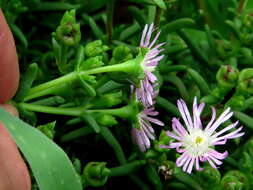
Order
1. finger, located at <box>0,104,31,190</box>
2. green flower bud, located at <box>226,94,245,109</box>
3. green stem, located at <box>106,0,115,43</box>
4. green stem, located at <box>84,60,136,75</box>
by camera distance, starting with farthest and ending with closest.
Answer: green stem, located at <box>106,0,115,43</box> → green flower bud, located at <box>226,94,245,109</box> → green stem, located at <box>84,60,136,75</box> → finger, located at <box>0,104,31,190</box>

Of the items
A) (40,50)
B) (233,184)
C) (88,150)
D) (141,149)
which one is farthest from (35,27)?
(233,184)

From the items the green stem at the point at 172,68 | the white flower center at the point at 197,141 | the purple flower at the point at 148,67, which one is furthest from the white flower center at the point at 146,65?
the green stem at the point at 172,68

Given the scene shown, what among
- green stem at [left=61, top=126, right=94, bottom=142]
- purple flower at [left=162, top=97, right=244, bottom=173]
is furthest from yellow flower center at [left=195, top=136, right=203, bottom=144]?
green stem at [left=61, top=126, right=94, bottom=142]

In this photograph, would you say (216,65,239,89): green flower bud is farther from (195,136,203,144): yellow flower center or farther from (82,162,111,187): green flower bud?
(82,162,111,187): green flower bud

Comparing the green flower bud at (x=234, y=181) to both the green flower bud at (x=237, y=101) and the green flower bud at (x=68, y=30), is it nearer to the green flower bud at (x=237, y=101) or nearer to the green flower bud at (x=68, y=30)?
the green flower bud at (x=237, y=101)

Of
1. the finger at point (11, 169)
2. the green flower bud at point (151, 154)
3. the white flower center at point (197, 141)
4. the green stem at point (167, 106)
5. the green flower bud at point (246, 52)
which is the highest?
the finger at point (11, 169)

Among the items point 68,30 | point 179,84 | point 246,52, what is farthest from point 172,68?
point 68,30
